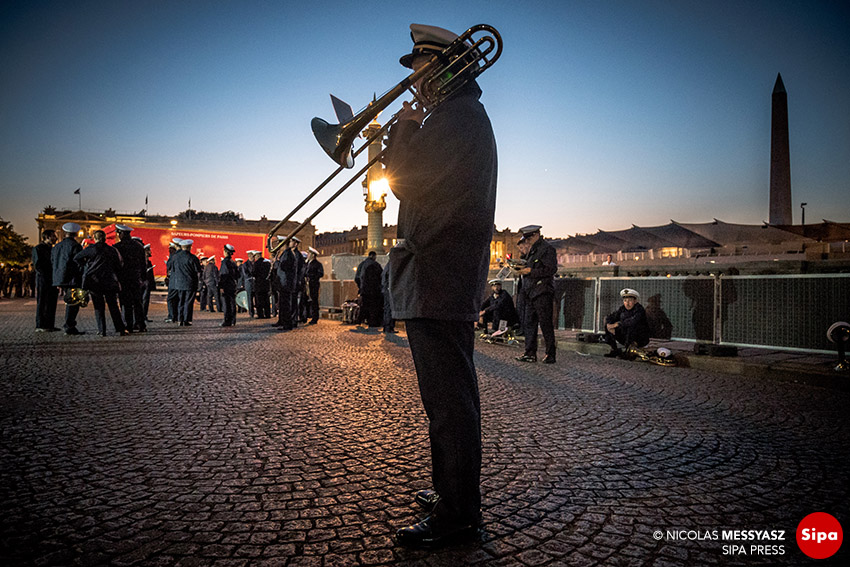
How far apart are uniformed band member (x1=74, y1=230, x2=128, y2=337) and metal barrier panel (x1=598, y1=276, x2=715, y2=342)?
10979mm

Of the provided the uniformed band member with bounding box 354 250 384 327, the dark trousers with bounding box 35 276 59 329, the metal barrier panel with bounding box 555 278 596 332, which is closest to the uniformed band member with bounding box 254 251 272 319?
the uniformed band member with bounding box 354 250 384 327

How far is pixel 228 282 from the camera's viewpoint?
1395 cm

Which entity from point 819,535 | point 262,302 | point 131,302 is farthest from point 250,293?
point 819,535

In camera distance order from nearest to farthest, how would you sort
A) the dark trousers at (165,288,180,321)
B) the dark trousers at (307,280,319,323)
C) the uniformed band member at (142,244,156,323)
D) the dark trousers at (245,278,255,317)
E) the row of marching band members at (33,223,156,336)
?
the row of marching band members at (33,223,156,336), the uniformed band member at (142,244,156,323), the dark trousers at (165,288,180,321), the dark trousers at (307,280,319,323), the dark trousers at (245,278,255,317)

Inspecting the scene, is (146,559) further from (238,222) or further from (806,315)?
(238,222)

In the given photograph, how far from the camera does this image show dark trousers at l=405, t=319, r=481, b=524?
2.21 metres

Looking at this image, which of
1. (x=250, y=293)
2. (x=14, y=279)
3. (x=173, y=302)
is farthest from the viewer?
(x=14, y=279)

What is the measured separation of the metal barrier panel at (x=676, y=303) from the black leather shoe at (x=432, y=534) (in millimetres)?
8214

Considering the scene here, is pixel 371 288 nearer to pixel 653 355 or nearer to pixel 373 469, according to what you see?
pixel 653 355

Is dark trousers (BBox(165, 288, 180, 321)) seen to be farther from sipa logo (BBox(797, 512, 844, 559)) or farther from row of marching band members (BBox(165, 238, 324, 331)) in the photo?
sipa logo (BBox(797, 512, 844, 559))

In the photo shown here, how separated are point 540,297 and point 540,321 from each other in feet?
1.35

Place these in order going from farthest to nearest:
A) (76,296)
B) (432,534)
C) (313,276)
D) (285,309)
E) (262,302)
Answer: (262,302)
(313,276)
(285,309)
(76,296)
(432,534)

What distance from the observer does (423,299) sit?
2.23 metres

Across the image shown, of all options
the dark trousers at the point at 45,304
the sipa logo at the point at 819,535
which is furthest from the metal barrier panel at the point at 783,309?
the dark trousers at the point at 45,304
